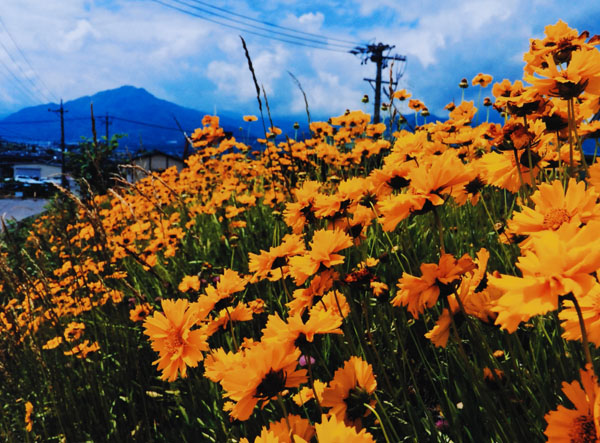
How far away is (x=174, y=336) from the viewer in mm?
894

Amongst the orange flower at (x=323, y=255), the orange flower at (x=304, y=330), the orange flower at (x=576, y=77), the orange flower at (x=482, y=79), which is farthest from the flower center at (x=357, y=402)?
the orange flower at (x=482, y=79)

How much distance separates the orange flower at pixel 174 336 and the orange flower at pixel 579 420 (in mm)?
658

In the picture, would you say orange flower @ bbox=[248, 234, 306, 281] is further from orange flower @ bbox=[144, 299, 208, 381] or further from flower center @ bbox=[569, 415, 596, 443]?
flower center @ bbox=[569, 415, 596, 443]

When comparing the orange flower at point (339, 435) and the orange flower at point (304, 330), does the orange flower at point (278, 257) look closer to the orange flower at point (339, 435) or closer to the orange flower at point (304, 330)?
the orange flower at point (304, 330)

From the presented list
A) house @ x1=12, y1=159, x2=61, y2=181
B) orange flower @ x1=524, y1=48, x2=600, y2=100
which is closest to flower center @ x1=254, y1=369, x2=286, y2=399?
orange flower @ x1=524, y1=48, x2=600, y2=100

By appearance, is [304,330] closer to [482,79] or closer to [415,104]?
[482,79]

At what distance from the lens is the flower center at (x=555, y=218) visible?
0.57 m

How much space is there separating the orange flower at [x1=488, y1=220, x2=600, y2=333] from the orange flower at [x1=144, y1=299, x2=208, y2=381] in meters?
0.65

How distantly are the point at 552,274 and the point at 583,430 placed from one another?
0.17 m

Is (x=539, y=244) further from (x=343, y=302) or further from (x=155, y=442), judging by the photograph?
(x=155, y=442)

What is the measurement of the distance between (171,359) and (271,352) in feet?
1.20

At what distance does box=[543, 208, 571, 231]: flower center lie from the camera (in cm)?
57

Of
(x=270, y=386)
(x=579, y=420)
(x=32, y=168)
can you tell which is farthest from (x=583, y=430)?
(x=32, y=168)

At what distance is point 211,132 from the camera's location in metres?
3.40
